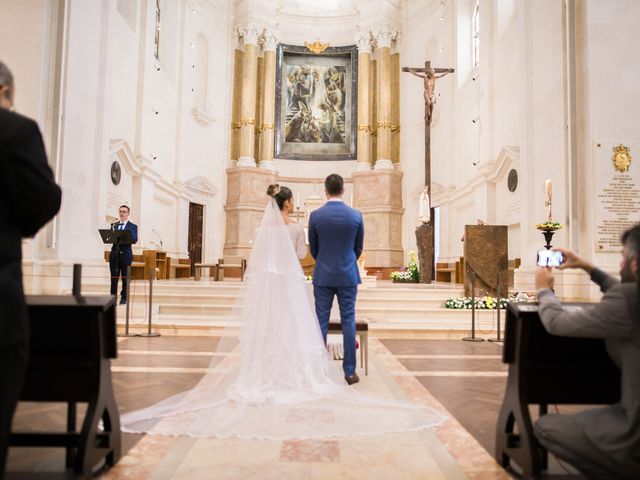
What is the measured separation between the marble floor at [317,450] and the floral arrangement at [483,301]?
4.13m

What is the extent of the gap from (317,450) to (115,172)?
10.4 metres

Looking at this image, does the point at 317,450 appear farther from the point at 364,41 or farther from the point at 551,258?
the point at 364,41

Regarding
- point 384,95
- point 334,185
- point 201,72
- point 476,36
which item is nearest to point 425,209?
point 476,36

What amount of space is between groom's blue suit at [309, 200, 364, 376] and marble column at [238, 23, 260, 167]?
47.6ft

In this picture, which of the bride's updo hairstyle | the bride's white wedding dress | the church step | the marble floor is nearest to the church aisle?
the marble floor

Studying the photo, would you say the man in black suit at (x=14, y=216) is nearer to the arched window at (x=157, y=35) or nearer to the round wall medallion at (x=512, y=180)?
the round wall medallion at (x=512, y=180)

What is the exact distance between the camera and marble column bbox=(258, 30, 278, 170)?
18.7 meters

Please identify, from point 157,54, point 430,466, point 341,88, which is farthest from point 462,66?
point 430,466

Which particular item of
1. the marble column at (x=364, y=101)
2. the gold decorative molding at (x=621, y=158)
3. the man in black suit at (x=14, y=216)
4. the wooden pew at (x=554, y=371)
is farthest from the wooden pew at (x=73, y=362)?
the marble column at (x=364, y=101)

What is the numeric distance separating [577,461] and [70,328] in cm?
215

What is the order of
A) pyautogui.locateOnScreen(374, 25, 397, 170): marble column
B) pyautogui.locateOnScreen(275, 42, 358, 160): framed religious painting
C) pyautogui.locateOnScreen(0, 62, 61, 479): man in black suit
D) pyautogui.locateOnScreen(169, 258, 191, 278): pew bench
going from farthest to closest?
1. pyautogui.locateOnScreen(275, 42, 358, 160): framed religious painting
2. pyautogui.locateOnScreen(374, 25, 397, 170): marble column
3. pyautogui.locateOnScreen(169, 258, 191, 278): pew bench
4. pyautogui.locateOnScreen(0, 62, 61, 479): man in black suit

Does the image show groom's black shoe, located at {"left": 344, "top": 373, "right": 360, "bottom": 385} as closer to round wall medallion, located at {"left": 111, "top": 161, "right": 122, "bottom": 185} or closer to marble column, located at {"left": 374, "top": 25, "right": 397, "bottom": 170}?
round wall medallion, located at {"left": 111, "top": 161, "right": 122, "bottom": 185}

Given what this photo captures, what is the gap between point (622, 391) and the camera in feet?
6.59

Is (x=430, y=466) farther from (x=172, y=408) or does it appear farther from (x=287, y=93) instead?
(x=287, y=93)
